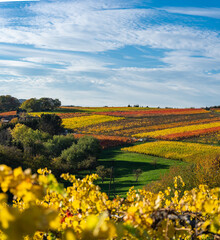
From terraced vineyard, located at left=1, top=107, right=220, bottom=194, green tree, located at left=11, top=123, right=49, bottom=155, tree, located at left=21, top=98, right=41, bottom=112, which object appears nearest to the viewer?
green tree, located at left=11, top=123, right=49, bottom=155

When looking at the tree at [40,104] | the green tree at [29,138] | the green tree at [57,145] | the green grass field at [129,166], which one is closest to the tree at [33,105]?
the tree at [40,104]

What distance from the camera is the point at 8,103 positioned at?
259 ft

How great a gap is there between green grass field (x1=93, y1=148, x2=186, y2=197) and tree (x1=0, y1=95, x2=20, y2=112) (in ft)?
177

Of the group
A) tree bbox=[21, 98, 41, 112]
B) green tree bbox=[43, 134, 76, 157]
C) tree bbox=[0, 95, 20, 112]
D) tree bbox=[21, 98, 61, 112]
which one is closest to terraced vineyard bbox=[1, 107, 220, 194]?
green tree bbox=[43, 134, 76, 157]

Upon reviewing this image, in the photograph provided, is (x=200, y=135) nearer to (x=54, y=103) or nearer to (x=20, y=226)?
(x=20, y=226)

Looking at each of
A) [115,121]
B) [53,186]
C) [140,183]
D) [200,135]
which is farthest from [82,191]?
[115,121]

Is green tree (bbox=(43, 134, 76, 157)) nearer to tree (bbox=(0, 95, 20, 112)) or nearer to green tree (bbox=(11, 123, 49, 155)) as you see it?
green tree (bbox=(11, 123, 49, 155))

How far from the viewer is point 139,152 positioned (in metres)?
31.6

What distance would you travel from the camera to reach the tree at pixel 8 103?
77.7 m

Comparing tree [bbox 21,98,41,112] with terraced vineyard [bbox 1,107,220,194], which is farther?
tree [bbox 21,98,41,112]

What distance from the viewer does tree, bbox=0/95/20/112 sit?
3059 inches

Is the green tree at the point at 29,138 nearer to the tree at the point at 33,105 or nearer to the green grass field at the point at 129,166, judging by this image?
the green grass field at the point at 129,166

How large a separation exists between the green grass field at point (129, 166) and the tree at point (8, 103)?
53955 mm

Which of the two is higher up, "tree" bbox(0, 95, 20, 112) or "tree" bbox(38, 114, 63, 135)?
"tree" bbox(0, 95, 20, 112)
